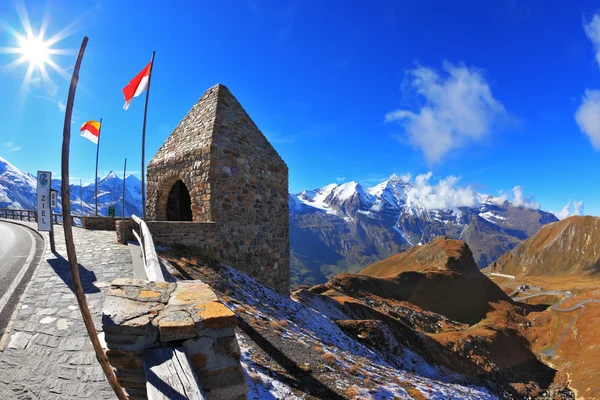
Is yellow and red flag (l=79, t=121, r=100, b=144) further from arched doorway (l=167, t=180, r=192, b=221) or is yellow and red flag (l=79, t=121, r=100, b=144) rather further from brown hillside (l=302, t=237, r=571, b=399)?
brown hillside (l=302, t=237, r=571, b=399)

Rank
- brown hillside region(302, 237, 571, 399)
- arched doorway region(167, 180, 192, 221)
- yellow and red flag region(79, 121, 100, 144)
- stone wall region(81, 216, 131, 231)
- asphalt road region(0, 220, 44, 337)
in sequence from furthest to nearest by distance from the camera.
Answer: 1. yellow and red flag region(79, 121, 100, 144)
2. stone wall region(81, 216, 131, 231)
3. brown hillside region(302, 237, 571, 399)
4. arched doorway region(167, 180, 192, 221)
5. asphalt road region(0, 220, 44, 337)

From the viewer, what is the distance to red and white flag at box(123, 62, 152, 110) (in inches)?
578

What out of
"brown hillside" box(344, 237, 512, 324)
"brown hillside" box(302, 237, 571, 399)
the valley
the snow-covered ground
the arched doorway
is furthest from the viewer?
"brown hillside" box(344, 237, 512, 324)

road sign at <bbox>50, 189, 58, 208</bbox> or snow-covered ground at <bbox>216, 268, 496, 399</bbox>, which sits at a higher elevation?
road sign at <bbox>50, 189, 58, 208</bbox>

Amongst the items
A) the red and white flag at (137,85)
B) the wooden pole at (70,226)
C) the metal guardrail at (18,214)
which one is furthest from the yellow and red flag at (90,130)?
the wooden pole at (70,226)

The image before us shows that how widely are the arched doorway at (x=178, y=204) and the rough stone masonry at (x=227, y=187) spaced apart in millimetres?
663

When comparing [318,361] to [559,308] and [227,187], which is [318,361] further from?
[559,308]

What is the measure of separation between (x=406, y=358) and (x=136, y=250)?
11175 mm

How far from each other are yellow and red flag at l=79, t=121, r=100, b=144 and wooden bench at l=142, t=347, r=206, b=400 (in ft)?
66.4

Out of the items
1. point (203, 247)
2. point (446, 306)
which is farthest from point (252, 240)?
point (446, 306)

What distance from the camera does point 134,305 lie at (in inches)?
Result: 121

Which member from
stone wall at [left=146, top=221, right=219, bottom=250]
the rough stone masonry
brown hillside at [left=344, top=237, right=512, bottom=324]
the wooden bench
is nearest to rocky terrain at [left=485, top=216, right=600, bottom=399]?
brown hillside at [left=344, top=237, right=512, bottom=324]

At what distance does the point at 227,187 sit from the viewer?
11938 millimetres

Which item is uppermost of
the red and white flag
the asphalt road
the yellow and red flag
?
the red and white flag
